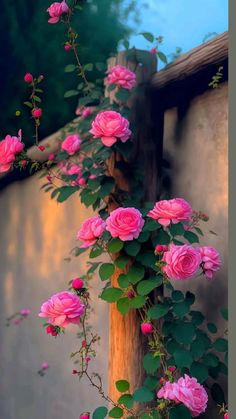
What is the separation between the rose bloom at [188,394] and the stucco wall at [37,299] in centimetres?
101

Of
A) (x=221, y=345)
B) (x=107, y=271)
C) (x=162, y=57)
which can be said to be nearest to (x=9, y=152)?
(x=107, y=271)

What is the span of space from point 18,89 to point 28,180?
0.59 m

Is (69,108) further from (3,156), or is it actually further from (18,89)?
(3,156)

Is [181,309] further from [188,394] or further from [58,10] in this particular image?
[58,10]

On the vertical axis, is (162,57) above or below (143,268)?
above

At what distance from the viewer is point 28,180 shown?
393cm

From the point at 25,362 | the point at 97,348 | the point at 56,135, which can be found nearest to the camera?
the point at 97,348

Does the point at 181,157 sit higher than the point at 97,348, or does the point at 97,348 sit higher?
the point at 181,157

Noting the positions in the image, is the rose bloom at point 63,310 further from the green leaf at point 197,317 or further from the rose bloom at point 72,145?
the rose bloom at point 72,145

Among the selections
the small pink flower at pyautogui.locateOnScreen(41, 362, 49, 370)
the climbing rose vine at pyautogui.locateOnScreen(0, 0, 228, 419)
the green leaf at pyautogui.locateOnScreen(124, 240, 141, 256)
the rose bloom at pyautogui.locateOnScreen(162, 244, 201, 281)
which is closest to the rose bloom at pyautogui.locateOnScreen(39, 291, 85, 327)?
the climbing rose vine at pyautogui.locateOnScreen(0, 0, 228, 419)

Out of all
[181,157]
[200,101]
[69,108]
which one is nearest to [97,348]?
[181,157]

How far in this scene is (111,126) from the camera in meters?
2.31

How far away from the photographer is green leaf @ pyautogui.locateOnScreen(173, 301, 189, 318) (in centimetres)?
211

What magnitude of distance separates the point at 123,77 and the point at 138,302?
0.88m
